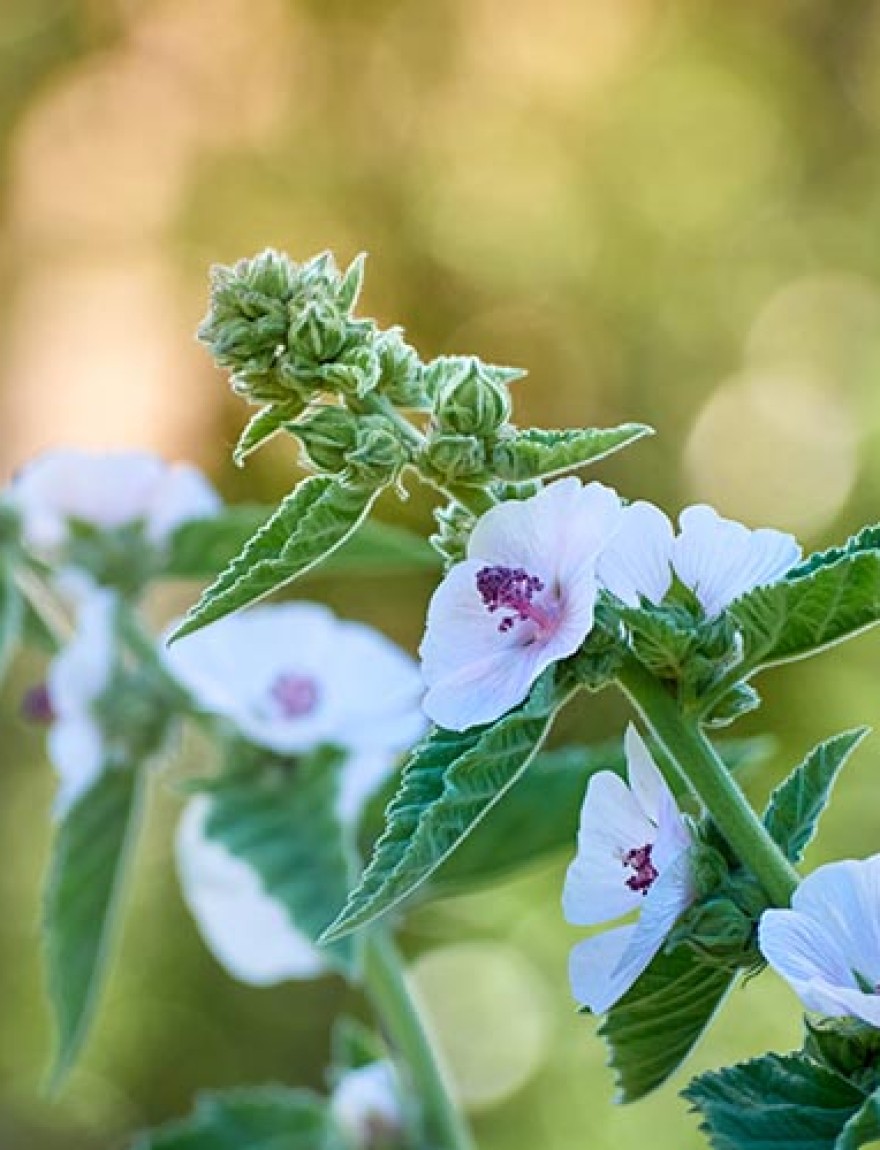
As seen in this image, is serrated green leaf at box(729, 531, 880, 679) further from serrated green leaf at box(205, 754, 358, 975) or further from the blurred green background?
the blurred green background

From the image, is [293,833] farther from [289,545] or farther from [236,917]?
[289,545]

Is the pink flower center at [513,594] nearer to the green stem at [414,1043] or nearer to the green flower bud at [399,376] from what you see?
the green flower bud at [399,376]

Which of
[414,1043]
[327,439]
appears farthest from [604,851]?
[414,1043]

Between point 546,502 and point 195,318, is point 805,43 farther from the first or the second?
point 546,502

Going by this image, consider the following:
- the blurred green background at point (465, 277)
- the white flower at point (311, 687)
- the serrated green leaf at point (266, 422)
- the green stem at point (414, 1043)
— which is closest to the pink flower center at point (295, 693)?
the white flower at point (311, 687)

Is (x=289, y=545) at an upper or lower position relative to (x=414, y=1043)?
upper

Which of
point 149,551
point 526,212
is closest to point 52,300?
point 526,212
